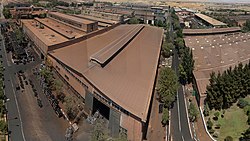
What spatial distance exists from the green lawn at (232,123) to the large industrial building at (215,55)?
167 inches

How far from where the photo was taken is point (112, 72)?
3403 cm

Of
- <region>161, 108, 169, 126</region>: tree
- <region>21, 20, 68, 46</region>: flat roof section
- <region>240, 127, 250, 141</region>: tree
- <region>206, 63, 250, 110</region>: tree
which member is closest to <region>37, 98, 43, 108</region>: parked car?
<region>21, 20, 68, 46</region>: flat roof section

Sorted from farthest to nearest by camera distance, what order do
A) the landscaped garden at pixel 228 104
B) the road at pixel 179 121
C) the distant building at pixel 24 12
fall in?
the distant building at pixel 24 12, the landscaped garden at pixel 228 104, the road at pixel 179 121

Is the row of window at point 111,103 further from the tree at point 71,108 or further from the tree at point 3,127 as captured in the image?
the tree at point 3,127

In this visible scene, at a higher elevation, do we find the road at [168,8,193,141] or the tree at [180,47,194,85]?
the tree at [180,47,194,85]

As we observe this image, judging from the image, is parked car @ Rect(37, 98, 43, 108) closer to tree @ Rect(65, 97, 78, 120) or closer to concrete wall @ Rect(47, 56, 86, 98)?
tree @ Rect(65, 97, 78, 120)

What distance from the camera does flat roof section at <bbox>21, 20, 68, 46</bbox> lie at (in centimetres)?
4857

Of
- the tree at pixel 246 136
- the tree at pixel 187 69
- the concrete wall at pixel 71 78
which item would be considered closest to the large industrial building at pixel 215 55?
the tree at pixel 187 69

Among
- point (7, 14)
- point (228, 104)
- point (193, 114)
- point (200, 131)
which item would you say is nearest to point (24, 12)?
point (7, 14)

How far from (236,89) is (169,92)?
7.52 meters

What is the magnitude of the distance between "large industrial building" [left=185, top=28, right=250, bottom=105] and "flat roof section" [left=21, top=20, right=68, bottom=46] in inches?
906

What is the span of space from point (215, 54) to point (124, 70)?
21477mm

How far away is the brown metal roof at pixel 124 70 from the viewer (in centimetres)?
2825

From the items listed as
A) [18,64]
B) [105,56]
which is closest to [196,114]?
[105,56]
